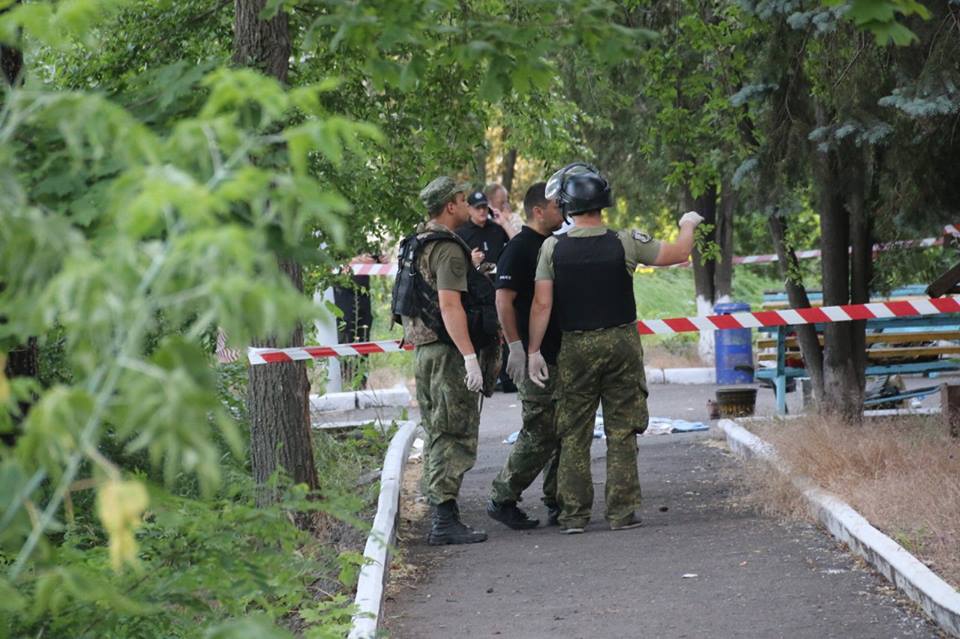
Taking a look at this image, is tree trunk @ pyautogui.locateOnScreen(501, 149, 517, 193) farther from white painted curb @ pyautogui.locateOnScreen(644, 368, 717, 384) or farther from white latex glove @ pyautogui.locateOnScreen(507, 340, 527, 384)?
white latex glove @ pyautogui.locateOnScreen(507, 340, 527, 384)

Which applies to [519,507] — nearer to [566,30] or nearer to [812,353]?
[812,353]

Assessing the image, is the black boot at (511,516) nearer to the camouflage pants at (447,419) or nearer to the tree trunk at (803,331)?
the camouflage pants at (447,419)

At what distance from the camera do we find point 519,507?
1052 centimetres

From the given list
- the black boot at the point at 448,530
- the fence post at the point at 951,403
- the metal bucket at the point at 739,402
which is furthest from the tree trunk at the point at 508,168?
the black boot at the point at 448,530

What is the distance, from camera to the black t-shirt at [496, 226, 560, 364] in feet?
30.7

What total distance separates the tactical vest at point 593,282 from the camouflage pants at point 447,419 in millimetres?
765

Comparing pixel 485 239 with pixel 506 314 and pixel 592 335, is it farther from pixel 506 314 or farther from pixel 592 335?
pixel 592 335

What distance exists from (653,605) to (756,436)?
5.08m

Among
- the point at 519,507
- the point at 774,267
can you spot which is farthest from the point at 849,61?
the point at 774,267

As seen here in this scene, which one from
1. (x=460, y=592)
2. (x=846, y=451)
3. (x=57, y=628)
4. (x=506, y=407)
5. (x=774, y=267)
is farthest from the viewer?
(x=774, y=267)

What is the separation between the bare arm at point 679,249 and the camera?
8.72 meters

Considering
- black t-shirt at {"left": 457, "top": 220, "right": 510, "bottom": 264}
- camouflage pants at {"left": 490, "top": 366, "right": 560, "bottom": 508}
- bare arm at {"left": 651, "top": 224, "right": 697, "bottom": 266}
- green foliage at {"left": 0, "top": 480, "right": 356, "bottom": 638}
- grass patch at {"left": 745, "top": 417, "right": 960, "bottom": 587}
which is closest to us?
green foliage at {"left": 0, "top": 480, "right": 356, "bottom": 638}

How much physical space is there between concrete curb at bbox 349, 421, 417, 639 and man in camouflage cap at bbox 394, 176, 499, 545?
34 cm

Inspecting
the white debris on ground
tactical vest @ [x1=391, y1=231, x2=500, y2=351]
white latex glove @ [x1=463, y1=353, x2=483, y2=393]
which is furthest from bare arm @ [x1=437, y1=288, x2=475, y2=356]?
the white debris on ground
